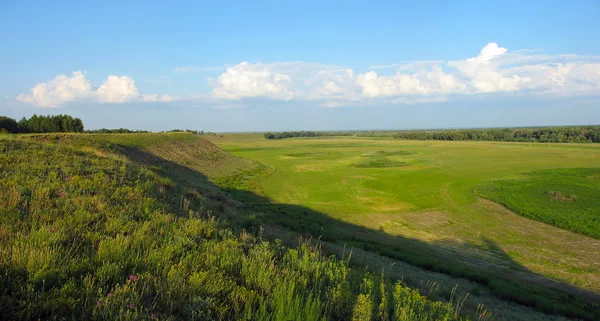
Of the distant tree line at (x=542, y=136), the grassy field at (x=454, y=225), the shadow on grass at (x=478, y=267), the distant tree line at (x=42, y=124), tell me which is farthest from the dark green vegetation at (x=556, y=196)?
the distant tree line at (x=542, y=136)

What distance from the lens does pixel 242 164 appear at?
55.2 m

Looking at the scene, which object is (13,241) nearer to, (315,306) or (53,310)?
(53,310)

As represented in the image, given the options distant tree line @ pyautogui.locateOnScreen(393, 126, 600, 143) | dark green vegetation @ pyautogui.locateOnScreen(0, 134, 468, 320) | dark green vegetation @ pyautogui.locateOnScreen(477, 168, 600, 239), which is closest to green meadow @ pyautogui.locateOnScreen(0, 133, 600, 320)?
dark green vegetation @ pyautogui.locateOnScreen(0, 134, 468, 320)

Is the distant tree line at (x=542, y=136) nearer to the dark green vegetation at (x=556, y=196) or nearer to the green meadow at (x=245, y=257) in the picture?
the dark green vegetation at (x=556, y=196)

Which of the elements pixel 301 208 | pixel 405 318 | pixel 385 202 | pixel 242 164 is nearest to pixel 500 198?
pixel 385 202

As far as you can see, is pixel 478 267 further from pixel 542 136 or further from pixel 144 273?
pixel 542 136

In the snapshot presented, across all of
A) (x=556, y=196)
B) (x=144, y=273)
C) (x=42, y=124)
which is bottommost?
(x=556, y=196)

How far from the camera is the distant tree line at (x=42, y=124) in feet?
128

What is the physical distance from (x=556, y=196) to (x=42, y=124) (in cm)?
6634

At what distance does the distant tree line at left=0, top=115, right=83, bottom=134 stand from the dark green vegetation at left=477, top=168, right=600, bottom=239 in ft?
189

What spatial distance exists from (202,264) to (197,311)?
1.23m

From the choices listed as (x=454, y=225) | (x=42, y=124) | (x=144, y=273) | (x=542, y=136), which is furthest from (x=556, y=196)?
(x=542, y=136)

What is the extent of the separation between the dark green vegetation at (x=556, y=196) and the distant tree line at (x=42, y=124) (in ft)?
189

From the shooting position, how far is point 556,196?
31703mm
